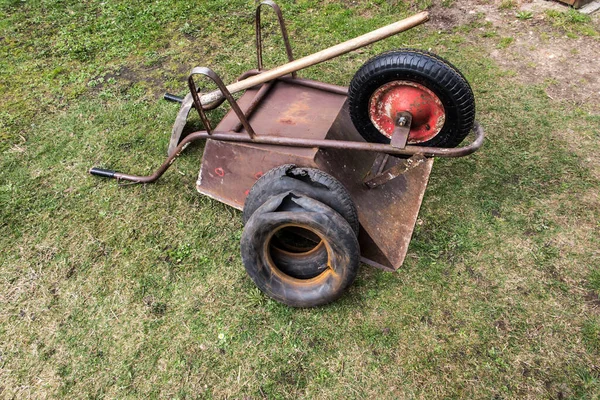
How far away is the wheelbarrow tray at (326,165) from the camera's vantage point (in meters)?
2.71

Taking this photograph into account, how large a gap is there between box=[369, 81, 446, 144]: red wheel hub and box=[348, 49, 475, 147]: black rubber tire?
37mm

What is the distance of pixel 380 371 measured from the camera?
97.3 inches

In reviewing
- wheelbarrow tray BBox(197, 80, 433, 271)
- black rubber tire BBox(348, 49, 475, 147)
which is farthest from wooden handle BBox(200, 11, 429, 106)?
wheelbarrow tray BBox(197, 80, 433, 271)

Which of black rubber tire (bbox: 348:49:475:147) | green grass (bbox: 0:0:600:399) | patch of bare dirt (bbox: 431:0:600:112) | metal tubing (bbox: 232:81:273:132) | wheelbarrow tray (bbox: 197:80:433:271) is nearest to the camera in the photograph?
black rubber tire (bbox: 348:49:475:147)

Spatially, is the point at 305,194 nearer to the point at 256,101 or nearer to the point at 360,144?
the point at 360,144

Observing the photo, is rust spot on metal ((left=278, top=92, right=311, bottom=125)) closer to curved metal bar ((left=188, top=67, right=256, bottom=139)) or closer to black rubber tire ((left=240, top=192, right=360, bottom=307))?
curved metal bar ((left=188, top=67, right=256, bottom=139))

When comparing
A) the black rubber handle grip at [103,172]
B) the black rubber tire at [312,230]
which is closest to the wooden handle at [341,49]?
the black rubber tire at [312,230]

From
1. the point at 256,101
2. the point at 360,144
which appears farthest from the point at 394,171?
the point at 256,101

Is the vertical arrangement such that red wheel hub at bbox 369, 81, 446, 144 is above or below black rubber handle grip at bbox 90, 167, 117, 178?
above

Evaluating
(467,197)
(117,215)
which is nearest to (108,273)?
(117,215)

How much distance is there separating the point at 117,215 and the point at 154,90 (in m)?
1.72

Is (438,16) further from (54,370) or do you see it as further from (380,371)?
(54,370)

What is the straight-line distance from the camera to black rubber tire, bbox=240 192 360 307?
Answer: 2.35m

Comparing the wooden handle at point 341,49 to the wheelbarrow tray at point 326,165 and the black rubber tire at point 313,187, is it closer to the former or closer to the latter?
the wheelbarrow tray at point 326,165
